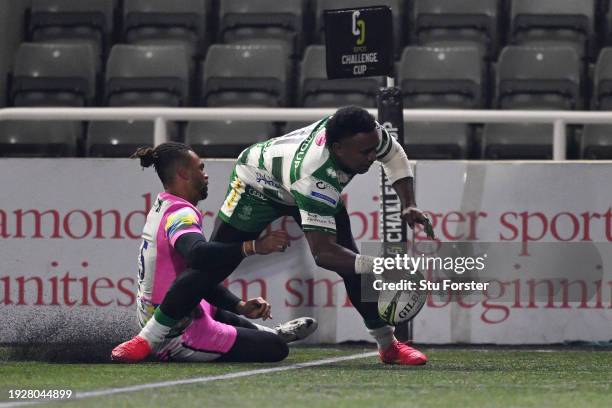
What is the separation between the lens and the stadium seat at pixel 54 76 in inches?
451

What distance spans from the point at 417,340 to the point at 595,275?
49.5 inches

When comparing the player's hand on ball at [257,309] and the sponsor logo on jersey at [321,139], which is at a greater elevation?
the sponsor logo on jersey at [321,139]

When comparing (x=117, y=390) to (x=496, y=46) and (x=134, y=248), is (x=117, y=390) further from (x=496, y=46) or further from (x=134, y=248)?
(x=496, y=46)

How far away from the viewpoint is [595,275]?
887 cm

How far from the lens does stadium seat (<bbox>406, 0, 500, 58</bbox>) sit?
11891 millimetres

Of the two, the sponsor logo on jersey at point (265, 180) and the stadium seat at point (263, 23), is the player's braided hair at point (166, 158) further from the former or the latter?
the stadium seat at point (263, 23)

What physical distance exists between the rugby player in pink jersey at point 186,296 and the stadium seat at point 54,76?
4.44 m

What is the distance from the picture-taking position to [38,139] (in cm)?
1067

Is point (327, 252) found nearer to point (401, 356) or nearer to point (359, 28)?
point (401, 356)

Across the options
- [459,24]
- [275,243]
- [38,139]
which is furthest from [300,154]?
[459,24]

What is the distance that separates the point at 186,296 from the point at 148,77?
4996 millimetres

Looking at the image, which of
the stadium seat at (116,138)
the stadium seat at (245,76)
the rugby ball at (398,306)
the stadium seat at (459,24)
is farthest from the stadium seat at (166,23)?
the rugby ball at (398,306)

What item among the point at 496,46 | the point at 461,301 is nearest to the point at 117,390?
the point at 461,301

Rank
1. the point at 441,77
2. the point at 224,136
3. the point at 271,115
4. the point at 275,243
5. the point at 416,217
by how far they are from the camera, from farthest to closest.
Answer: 1. the point at 441,77
2. the point at 224,136
3. the point at 271,115
4. the point at 416,217
5. the point at 275,243
